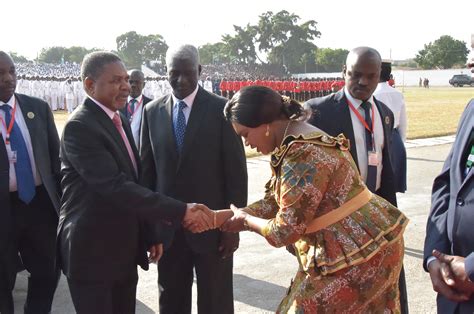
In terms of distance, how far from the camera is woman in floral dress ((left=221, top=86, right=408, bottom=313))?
7.96ft

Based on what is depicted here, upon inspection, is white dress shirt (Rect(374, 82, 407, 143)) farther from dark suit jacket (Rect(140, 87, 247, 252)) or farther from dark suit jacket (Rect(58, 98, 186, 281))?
dark suit jacket (Rect(58, 98, 186, 281))

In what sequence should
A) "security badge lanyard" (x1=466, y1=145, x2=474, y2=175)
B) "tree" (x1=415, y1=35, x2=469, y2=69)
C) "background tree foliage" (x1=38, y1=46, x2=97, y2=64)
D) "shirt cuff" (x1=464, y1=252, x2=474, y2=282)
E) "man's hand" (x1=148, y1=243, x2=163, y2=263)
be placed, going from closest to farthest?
"shirt cuff" (x1=464, y1=252, x2=474, y2=282)
"security badge lanyard" (x1=466, y1=145, x2=474, y2=175)
"man's hand" (x1=148, y1=243, x2=163, y2=263)
"tree" (x1=415, y1=35, x2=469, y2=69)
"background tree foliage" (x1=38, y1=46, x2=97, y2=64)

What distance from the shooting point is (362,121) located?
3990mm

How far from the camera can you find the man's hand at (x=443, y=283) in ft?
7.54

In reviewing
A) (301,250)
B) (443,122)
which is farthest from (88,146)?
(443,122)

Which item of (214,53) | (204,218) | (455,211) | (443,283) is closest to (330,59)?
(214,53)

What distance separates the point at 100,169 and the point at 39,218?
1.69m

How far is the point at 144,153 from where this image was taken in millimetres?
3893

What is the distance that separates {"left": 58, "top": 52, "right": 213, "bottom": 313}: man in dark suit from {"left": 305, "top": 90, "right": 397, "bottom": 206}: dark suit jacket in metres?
1.32

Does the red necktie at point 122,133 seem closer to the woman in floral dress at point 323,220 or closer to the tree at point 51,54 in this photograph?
the woman in floral dress at point 323,220

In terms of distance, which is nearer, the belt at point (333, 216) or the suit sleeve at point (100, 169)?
the belt at point (333, 216)

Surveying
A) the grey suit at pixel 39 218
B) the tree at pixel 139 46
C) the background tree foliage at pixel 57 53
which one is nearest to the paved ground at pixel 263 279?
the grey suit at pixel 39 218

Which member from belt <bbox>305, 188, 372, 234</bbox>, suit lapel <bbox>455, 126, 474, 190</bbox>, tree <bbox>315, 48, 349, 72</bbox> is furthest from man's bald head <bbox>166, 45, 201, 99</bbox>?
tree <bbox>315, 48, 349, 72</bbox>

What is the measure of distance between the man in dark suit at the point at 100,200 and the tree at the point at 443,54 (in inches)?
3306
